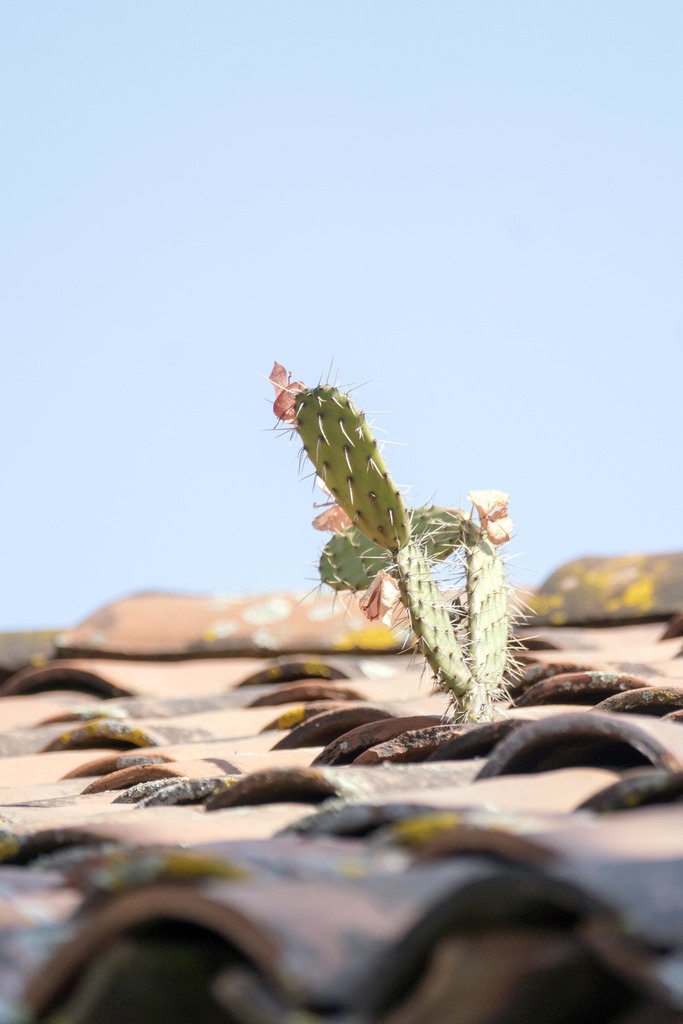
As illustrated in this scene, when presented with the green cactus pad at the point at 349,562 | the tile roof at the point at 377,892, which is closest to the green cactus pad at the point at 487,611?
the green cactus pad at the point at 349,562

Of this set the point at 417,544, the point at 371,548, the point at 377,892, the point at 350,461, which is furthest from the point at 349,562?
the point at 377,892

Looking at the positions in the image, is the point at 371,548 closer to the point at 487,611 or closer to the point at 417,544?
the point at 417,544

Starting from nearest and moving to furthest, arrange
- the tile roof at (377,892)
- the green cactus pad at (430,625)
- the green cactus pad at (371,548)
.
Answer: the tile roof at (377,892) < the green cactus pad at (430,625) < the green cactus pad at (371,548)

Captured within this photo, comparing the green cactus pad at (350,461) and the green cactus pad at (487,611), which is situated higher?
the green cactus pad at (350,461)

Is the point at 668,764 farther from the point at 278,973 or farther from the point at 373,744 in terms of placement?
the point at 373,744

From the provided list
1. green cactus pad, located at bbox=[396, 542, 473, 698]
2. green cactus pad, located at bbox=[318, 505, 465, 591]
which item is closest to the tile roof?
green cactus pad, located at bbox=[396, 542, 473, 698]

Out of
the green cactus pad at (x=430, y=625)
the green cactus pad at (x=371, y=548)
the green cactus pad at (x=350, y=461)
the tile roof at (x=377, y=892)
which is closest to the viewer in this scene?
the tile roof at (x=377, y=892)

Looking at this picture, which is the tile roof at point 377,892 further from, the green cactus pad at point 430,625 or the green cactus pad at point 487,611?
the green cactus pad at point 487,611

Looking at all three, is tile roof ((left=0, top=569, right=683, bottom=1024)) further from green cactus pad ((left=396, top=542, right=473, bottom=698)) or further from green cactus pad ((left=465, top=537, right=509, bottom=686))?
green cactus pad ((left=465, top=537, right=509, bottom=686))
